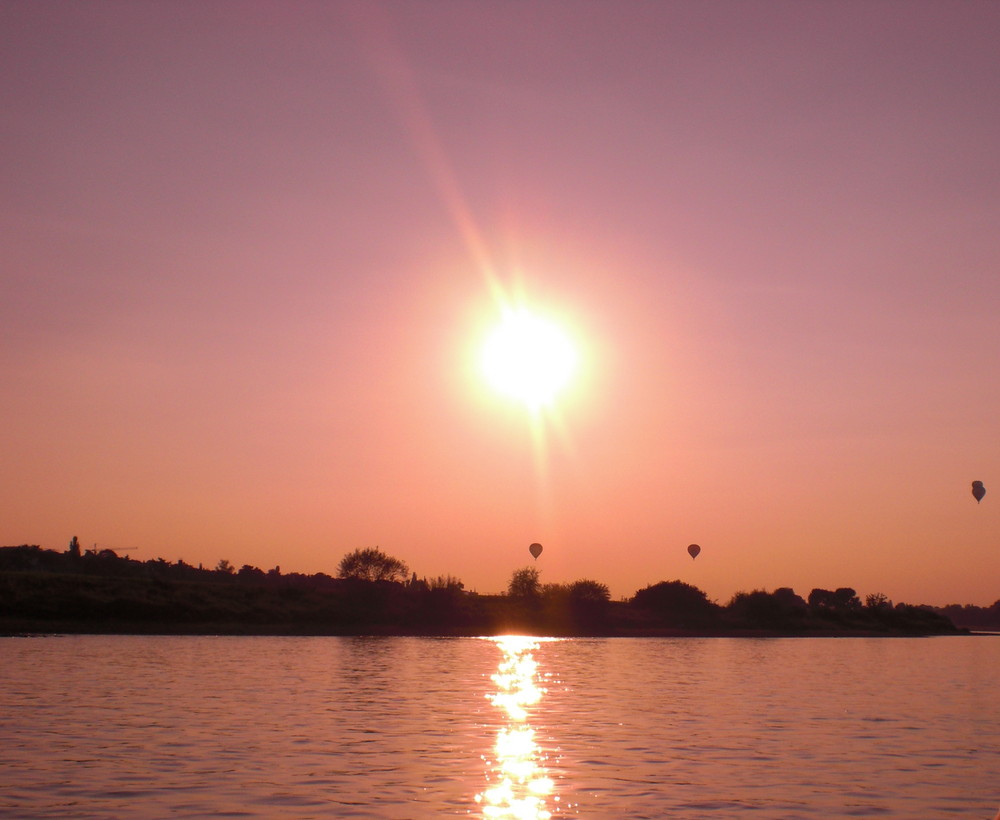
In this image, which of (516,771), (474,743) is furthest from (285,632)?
(516,771)

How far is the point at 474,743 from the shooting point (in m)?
30.6

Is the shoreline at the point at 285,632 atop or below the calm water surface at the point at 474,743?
atop

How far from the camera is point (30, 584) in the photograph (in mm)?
109062

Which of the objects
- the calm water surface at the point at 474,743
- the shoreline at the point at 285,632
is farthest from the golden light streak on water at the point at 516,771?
the shoreline at the point at 285,632

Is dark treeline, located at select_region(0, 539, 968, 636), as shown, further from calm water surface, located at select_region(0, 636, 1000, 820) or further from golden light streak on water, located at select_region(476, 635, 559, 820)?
golden light streak on water, located at select_region(476, 635, 559, 820)

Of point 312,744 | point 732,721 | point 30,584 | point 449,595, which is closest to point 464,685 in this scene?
point 732,721

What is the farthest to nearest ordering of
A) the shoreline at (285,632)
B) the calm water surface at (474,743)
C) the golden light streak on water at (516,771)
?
the shoreline at (285,632), the calm water surface at (474,743), the golden light streak on water at (516,771)

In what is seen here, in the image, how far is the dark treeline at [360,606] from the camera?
10531 cm

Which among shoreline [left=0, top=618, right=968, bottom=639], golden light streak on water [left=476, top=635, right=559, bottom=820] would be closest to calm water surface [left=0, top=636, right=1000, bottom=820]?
golden light streak on water [left=476, top=635, right=559, bottom=820]

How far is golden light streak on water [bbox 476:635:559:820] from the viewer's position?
20.7 m

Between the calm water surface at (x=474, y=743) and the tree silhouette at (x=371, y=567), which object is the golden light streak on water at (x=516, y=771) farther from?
the tree silhouette at (x=371, y=567)

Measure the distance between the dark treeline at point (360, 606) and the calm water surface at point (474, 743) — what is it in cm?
4466

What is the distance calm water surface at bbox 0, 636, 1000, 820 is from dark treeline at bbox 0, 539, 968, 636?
44.7 m

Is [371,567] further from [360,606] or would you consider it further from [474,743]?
[474,743]
